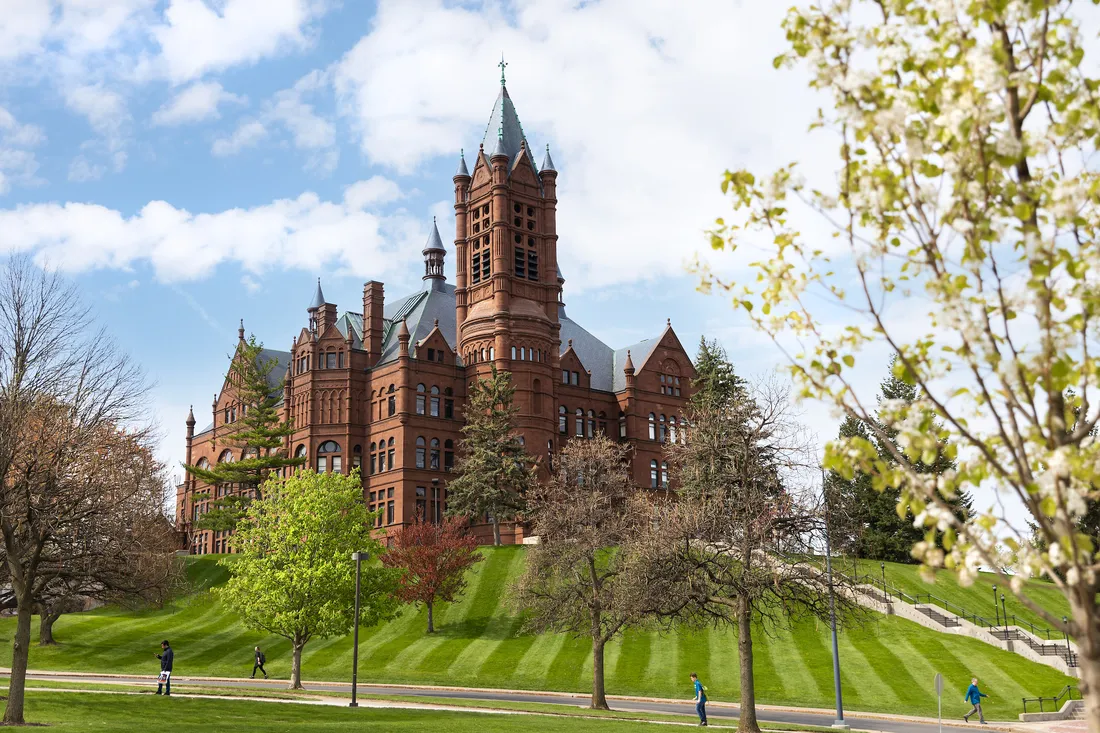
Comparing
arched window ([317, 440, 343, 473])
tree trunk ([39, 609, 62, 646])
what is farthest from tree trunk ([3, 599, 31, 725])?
arched window ([317, 440, 343, 473])

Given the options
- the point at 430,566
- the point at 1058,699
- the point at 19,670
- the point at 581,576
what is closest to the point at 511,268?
the point at 430,566

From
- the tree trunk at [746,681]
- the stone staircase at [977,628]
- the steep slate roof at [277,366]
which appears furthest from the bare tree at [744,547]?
the steep slate roof at [277,366]

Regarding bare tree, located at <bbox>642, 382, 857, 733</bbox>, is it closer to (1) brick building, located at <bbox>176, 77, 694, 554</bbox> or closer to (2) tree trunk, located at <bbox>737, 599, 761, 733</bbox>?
(2) tree trunk, located at <bbox>737, 599, 761, 733</bbox>

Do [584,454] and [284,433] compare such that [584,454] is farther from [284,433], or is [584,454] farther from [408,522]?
[284,433]

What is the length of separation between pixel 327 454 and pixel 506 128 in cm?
3077

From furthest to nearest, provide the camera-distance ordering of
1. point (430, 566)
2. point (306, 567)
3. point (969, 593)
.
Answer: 1. point (969, 593)
2. point (430, 566)
3. point (306, 567)

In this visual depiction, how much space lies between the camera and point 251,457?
7944 centimetres

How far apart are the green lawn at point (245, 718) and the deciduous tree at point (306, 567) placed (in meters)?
10.8

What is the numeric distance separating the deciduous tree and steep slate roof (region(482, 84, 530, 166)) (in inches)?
1655

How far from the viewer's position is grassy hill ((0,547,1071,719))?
137ft

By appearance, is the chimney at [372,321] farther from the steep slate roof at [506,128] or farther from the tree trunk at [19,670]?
the tree trunk at [19,670]

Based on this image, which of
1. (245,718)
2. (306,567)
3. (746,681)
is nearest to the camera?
(746,681)

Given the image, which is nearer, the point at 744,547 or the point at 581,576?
the point at 744,547

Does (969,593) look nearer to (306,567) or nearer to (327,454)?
(306,567)
